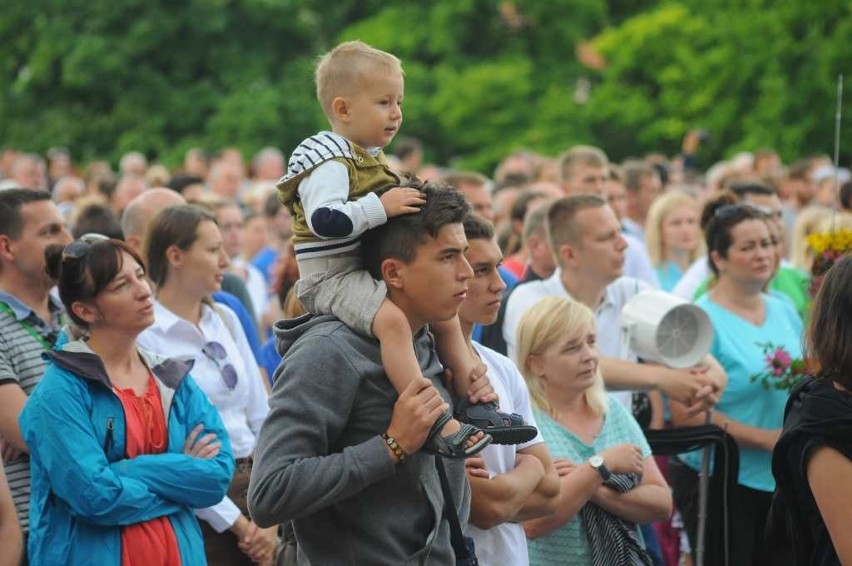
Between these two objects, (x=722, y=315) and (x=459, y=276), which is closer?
(x=459, y=276)

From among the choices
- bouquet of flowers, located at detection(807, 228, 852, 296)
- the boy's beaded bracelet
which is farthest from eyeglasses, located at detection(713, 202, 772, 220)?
the boy's beaded bracelet

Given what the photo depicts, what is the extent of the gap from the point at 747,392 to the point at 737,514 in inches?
25.2

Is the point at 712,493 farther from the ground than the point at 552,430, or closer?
closer

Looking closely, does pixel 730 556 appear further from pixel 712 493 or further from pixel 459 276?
pixel 459 276

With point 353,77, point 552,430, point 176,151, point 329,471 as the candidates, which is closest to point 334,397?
point 329,471

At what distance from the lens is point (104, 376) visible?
508cm

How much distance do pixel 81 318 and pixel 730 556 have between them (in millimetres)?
3338

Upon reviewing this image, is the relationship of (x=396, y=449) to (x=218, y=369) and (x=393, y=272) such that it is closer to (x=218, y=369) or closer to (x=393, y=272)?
(x=393, y=272)

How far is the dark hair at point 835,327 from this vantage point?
13.4ft

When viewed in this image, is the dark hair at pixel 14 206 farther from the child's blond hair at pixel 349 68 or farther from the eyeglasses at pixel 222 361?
the child's blond hair at pixel 349 68

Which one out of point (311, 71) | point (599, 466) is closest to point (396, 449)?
point (599, 466)

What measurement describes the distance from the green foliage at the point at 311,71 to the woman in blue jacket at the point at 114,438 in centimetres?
1996

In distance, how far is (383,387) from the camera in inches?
157

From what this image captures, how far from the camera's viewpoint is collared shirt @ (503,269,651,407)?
7180mm
